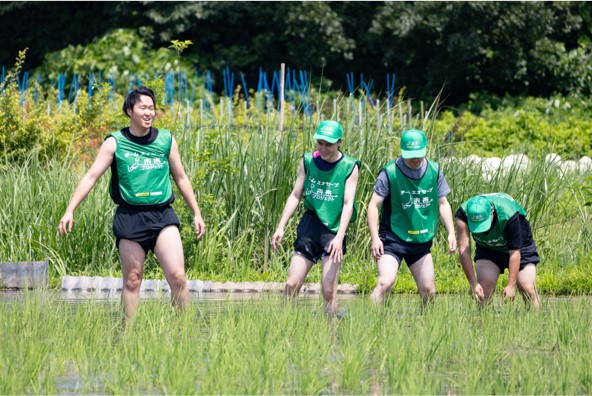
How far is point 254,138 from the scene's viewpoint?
12484 mm

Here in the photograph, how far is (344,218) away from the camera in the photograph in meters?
8.58

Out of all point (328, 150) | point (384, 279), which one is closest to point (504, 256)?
point (384, 279)

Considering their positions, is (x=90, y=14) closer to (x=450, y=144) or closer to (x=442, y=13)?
(x=442, y=13)

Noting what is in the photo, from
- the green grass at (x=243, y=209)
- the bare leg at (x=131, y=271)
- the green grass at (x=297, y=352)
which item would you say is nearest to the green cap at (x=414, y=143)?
the green grass at (x=297, y=352)

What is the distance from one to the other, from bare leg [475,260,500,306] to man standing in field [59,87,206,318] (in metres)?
2.63

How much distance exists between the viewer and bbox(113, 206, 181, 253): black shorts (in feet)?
26.4

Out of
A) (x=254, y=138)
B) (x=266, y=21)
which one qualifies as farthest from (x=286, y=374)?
(x=266, y=21)

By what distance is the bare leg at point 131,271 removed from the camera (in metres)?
8.08

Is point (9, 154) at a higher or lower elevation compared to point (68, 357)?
higher

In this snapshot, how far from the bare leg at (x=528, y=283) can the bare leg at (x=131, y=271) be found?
326 cm

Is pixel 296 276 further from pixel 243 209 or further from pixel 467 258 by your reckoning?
pixel 243 209

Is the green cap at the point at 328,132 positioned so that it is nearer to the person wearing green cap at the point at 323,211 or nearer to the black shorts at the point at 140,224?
the person wearing green cap at the point at 323,211

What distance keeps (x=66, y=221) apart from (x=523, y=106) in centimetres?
2134

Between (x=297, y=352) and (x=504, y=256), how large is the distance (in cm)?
316
